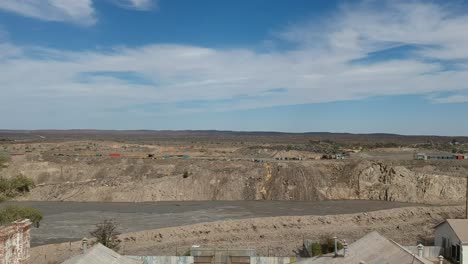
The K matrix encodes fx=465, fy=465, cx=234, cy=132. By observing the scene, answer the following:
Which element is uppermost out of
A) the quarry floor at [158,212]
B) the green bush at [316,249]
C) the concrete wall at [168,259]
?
the concrete wall at [168,259]

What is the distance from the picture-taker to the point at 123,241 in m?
36.0

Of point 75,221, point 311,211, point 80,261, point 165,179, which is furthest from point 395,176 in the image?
point 80,261

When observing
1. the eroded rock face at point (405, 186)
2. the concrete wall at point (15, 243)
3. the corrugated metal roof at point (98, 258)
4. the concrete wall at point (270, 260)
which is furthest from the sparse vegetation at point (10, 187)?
the eroded rock face at point (405, 186)

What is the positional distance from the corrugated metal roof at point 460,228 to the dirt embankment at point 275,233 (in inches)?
328

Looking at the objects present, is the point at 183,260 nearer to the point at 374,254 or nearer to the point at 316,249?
the point at 316,249

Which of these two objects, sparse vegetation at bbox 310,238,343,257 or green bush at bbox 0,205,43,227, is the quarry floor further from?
sparse vegetation at bbox 310,238,343,257

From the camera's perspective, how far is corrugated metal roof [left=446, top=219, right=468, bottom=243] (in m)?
25.7

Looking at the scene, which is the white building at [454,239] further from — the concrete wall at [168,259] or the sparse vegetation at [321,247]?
the concrete wall at [168,259]

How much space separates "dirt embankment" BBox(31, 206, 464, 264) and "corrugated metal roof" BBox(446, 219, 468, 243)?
8.33m

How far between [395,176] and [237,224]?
3433cm

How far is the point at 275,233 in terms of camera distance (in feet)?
126

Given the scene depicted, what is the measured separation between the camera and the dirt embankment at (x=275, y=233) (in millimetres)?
33375

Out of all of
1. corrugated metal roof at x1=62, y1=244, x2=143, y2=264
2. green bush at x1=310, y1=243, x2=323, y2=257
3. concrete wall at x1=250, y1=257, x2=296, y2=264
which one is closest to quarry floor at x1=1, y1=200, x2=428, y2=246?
green bush at x1=310, y1=243, x2=323, y2=257

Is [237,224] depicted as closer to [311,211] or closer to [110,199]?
[311,211]
